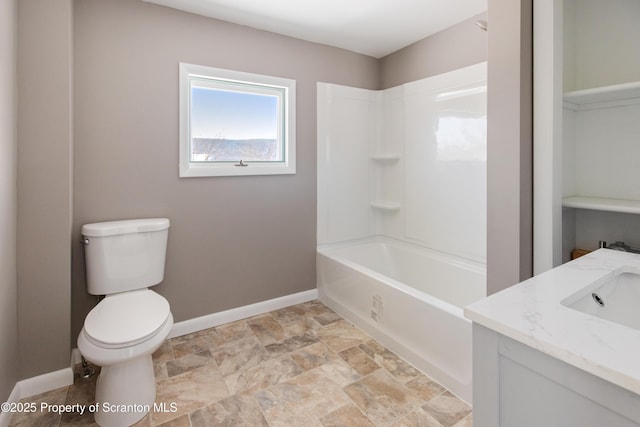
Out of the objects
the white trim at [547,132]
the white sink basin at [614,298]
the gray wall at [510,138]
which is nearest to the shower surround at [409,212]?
the gray wall at [510,138]

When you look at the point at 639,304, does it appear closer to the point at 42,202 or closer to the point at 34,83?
the point at 42,202

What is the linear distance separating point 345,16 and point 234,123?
1177 mm

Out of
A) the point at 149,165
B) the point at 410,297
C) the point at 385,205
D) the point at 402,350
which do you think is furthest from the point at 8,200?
the point at 385,205

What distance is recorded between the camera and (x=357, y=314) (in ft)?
8.44

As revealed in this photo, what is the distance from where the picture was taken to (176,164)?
2.38 meters

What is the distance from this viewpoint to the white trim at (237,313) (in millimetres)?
2487

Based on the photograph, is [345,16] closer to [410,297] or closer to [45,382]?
[410,297]

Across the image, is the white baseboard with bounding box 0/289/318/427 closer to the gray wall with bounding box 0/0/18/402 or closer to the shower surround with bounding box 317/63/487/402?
the gray wall with bounding box 0/0/18/402

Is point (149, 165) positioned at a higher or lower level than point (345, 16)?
lower

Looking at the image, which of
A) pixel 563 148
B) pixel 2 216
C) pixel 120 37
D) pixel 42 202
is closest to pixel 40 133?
pixel 42 202

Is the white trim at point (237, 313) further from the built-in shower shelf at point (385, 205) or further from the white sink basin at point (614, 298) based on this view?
the white sink basin at point (614, 298)

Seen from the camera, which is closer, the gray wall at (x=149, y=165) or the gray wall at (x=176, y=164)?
the gray wall at (x=149, y=165)

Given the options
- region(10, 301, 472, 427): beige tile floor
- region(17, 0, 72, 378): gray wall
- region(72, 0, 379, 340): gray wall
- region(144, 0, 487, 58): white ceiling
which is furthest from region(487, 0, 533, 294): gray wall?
region(17, 0, 72, 378): gray wall

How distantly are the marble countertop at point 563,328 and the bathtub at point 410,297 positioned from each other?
830 mm
